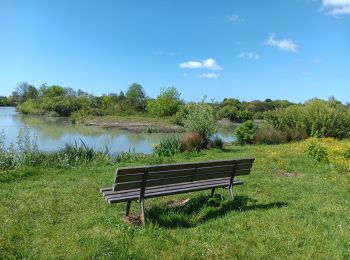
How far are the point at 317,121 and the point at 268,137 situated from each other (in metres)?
3.63

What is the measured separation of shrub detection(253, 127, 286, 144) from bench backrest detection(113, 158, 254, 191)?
1338 centimetres

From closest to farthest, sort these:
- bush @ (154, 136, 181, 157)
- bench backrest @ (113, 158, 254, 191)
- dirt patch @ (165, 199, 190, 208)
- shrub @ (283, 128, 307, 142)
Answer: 1. bench backrest @ (113, 158, 254, 191)
2. dirt patch @ (165, 199, 190, 208)
3. bush @ (154, 136, 181, 157)
4. shrub @ (283, 128, 307, 142)

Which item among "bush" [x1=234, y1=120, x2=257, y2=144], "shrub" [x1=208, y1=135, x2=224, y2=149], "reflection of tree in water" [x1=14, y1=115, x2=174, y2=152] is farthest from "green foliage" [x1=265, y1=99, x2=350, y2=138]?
"reflection of tree in water" [x1=14, y1=115, x2=174, y2=152]

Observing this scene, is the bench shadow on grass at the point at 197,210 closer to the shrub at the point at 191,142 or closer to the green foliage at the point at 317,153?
the green foliage at the point at 317,153

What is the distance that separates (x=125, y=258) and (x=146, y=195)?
1.51 metres

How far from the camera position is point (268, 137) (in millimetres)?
19359

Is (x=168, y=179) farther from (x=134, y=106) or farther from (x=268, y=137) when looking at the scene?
(x=134, y=106)

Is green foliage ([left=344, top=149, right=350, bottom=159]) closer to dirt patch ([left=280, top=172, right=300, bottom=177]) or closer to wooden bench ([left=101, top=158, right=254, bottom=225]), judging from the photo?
dirt patch ([left=280, top=172, right=300, bottom=177])

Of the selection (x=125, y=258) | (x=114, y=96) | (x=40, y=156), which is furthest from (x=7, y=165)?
(x=114, y=96)

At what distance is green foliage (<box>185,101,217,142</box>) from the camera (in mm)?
15562

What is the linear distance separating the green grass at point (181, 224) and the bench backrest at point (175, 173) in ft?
1.40

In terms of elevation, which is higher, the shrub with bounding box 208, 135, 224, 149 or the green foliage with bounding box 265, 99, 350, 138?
the green foliage with bounding box 265, 99, 350, 138

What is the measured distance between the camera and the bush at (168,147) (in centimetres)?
1398

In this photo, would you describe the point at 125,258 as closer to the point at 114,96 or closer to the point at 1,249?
the point at 1,249
